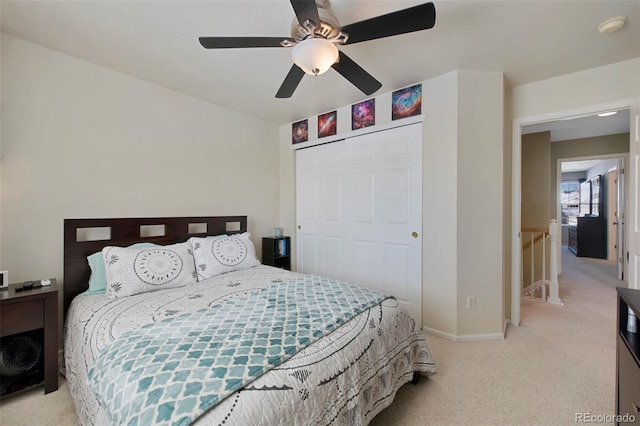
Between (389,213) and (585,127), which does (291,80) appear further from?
(585,127)

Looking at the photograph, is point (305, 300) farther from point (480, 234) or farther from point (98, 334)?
point (480, 234)

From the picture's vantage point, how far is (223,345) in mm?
1209

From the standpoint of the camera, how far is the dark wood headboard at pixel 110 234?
2182 mm

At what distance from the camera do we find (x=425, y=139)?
8.98 ft

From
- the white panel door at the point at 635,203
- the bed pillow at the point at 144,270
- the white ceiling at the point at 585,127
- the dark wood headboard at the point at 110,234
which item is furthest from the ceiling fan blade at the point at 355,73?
the white ceiling at the point at 585,127

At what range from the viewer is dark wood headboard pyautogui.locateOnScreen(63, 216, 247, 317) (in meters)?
2.18

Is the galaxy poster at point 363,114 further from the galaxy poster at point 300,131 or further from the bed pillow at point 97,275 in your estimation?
the bed pillow at point 97,275

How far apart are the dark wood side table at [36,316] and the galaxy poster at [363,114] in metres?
3.07

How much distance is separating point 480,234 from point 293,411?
229cm

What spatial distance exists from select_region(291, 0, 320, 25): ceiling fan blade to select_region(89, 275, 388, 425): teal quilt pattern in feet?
5.06

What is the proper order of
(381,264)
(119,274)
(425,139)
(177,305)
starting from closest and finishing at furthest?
1. (177,305)
2. (119,274)
3. (425,139)
4. (381,264)

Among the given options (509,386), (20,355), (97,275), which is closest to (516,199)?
(509,386)

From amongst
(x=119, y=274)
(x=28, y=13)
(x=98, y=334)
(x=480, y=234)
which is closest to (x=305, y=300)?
(x=98, y=334)

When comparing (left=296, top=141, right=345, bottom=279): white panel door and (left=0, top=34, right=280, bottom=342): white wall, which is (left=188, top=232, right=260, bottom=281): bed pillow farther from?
(left=296, top=141, right=345, bottom=279): white panel door
